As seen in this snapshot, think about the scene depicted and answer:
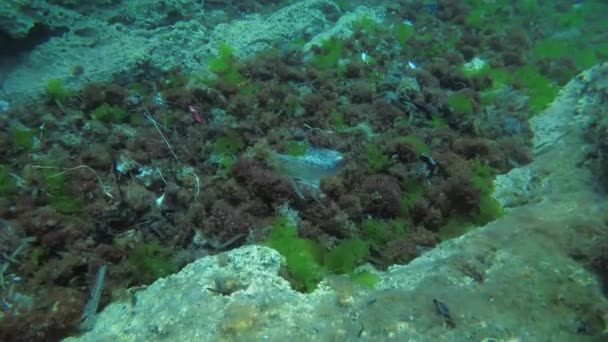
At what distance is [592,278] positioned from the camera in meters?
3.11

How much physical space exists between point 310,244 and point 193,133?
243 cm

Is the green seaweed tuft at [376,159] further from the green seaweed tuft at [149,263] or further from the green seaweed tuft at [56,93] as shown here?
the green seaweed tuft at [56,93]

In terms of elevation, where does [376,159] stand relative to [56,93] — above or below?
above

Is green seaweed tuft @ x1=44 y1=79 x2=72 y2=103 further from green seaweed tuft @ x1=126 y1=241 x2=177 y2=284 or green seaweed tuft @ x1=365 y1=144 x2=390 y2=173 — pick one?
green seaweed tuft @ x1=365 y1=144 x2=390 y2=173

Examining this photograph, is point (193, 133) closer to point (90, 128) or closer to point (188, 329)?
point (90, 128)

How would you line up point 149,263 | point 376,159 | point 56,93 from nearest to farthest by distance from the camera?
point 149,263
point 376,159
point 56,93

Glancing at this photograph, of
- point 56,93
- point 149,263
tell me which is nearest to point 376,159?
point 149,263

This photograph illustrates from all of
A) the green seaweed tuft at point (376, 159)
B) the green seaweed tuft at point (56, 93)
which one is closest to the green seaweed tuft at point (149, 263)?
the green seaweed tuft at point (376, 159)

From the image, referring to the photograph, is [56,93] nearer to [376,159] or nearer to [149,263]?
[149,263]

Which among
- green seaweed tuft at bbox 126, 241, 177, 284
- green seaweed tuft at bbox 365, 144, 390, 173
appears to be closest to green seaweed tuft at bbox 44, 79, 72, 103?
green seaweed tuft at bbox 126, 241, 177, 284

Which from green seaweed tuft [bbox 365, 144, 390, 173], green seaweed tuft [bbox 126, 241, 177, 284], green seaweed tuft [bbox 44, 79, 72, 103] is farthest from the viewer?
green seaweed tuft [bbox 44, 79, 72, 103]

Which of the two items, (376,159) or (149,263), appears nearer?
(149,263)

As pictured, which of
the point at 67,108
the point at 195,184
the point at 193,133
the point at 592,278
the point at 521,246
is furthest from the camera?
the point at 67,108

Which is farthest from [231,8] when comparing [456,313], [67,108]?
[456,313]
